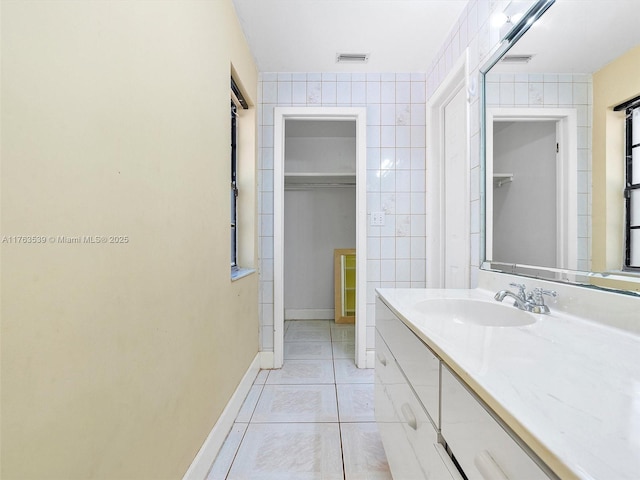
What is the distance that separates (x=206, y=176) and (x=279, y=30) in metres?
1.25

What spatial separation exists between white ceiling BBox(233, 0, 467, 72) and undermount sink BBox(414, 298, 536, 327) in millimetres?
1666

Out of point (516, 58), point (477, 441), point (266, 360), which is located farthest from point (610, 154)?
point (266, 360)

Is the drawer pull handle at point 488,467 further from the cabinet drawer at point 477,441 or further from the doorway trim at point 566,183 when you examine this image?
the doorway trim at point 566,183

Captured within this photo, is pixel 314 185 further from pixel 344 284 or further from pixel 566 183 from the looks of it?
pixel 566 183

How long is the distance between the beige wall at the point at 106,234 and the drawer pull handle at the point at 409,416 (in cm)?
76

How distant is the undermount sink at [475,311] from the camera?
42.0 inches

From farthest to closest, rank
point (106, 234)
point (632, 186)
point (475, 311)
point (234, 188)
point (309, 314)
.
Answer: point (309, 314) < point (234, 188) < point (475, 311) < point (632, 186) < point (106, 234)

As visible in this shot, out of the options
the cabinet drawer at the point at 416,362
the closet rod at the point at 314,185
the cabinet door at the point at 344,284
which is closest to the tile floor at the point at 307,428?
the cabinet drawer at the point at 416,362

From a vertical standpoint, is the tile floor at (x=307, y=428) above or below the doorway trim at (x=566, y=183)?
below

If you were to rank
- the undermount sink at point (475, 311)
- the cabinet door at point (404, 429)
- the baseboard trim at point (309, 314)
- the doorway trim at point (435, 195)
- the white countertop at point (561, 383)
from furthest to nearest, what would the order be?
1. the baseboard trim at point (309, 314)
2. the doorway trim at point (435, 195)
3. the undermount sink at point (475, 311)
4. the cabinet door at point (404, 429)
5. the white countertop at point (561, 383)

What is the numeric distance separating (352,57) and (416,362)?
2158 millimetres

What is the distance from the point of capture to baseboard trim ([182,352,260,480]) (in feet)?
3.87

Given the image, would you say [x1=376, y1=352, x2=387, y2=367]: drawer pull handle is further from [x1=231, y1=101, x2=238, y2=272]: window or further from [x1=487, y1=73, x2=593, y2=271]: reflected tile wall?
[x1=231, y1=101, x2=238, y2=272]: window

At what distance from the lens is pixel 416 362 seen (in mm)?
840
